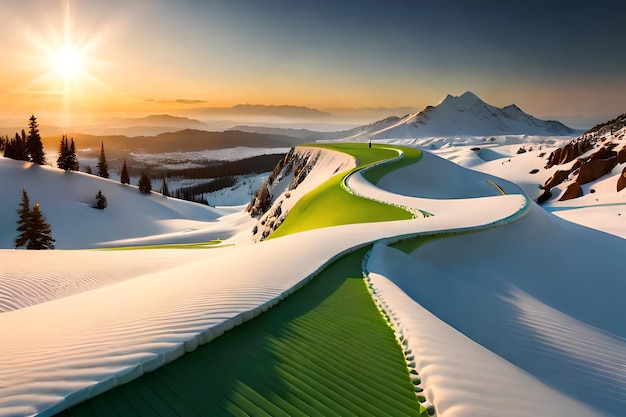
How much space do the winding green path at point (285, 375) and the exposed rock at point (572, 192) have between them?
55321 mm

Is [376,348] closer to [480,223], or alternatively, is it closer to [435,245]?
[435,245]

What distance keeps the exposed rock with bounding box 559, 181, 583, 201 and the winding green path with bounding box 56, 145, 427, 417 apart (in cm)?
5532

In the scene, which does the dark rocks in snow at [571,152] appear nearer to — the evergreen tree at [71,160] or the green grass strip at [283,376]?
the green grass strip at [283,376]

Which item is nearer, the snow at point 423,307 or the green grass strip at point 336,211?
the snow at point 423,307

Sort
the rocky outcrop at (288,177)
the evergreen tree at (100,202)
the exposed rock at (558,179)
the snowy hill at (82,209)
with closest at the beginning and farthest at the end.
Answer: the snowy hill at (82,209) → the exposed rock at (558,179) → the rocky outcrop at (288,177) → the evergreen tree at (100,202)

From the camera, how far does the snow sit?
4102 millimetres

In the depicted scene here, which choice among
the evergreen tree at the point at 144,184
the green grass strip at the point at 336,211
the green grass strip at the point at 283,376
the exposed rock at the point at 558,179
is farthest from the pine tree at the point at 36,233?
the exposed rock at the point at 558,179

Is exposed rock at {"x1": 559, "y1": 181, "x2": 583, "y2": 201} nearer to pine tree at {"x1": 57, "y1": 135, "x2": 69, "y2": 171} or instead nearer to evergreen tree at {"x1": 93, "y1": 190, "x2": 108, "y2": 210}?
evergreen tree at {"x1": 93, "y1": 190, "x2": 108, "y2": 210}

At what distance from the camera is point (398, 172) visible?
38.4 m

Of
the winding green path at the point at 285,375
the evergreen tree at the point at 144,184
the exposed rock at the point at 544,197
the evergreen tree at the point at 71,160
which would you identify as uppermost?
the evergreen tree at the point at 71,160

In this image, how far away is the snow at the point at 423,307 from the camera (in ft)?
13.5

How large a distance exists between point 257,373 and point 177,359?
3.27 feet

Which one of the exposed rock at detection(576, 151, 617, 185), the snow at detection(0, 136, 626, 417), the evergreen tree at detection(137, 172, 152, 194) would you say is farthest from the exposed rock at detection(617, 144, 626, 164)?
the evergreen tree at detection(137, 172, 152, 194)

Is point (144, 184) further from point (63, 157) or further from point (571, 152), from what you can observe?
point (571, 152)
